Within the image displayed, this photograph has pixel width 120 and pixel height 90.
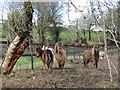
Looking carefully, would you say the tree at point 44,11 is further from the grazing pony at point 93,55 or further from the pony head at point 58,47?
the grazing pony at point 93,55

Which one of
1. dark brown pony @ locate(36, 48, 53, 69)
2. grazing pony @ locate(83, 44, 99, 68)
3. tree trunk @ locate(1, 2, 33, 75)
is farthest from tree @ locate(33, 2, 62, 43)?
grazing pony @ locate(83, 44, 99, 68)

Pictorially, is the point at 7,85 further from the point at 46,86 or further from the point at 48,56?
the point at 48,56

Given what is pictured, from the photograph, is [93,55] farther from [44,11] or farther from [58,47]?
[44,11]

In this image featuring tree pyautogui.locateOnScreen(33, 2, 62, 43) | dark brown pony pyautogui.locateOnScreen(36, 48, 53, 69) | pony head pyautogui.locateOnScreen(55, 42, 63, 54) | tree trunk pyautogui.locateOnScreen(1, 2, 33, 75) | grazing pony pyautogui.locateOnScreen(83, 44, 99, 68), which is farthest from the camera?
grazing pony pyautogui.locateOnScreen(83, 44, 99, 68)

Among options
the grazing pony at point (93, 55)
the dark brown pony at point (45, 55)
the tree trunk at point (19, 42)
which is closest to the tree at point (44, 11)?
the dark brown pony at point (45, 55)

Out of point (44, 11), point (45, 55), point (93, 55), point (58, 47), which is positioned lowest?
point (93, 55)

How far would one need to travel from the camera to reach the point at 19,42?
206cm

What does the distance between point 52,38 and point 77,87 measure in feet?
13.4

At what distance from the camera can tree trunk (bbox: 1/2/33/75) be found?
1.99 metres

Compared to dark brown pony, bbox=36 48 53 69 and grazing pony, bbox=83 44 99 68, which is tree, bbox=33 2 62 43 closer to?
dark brown pony, bbox=36 48 53 69

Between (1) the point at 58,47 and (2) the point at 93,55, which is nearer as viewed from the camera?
(1) the point at 58,47

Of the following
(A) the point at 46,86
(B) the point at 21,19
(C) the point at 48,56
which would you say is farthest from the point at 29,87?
(C) the point at 48,56

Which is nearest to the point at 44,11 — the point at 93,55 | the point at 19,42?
the point at 19,42

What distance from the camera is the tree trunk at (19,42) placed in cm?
199
